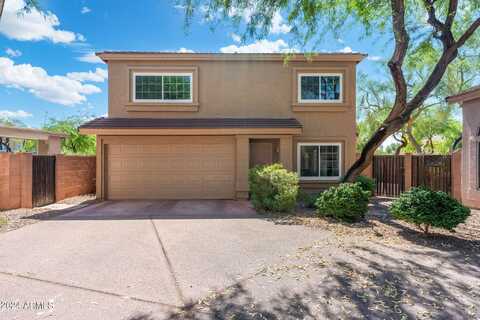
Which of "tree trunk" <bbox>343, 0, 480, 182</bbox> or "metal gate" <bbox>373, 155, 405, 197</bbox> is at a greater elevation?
"tree trunk" <bbox>343, 0, 480, 182</bbox>

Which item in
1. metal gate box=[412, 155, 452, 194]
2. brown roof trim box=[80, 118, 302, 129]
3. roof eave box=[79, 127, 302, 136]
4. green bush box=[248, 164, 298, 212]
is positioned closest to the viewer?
green bush box=[248, 164, 298, 212]


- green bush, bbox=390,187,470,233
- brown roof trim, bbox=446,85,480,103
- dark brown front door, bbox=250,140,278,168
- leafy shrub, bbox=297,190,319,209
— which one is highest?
brown roof trim, bbox=446,85,480,103

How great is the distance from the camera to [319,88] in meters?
12.7

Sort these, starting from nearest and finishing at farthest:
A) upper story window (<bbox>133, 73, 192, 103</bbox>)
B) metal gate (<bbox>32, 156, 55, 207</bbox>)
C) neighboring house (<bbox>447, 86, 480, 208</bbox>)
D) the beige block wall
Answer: metal gate (<bbox>32, 156, 55, 207</bbox>), neighboring house (<bbox>447, 86, 480, 208</bbox>), the beige block wall, upper story window (<bbox>133, 73, 192, 103</bbox>)

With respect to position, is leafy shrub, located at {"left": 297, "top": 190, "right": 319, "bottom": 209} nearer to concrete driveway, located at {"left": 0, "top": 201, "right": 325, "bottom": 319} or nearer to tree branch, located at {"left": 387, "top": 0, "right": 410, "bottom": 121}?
concrete driveway, located at {"left": 0, "top": 201, "right": 325, "bottom": 319}

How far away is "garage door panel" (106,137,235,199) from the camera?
12.3m

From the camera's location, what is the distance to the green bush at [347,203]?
25.4 ft

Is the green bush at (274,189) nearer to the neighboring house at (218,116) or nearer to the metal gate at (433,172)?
the neighboring house at (218,116)

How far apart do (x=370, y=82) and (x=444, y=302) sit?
24.5 m

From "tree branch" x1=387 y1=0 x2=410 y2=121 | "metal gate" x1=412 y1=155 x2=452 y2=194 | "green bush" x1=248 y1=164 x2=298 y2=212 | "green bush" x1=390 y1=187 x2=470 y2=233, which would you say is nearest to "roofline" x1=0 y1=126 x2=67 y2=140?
"green bush" x1=248 y1=164 x2=298 y2=212

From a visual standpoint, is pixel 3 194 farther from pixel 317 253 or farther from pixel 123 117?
pixel 317 253

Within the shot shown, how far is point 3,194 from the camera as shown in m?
9.15

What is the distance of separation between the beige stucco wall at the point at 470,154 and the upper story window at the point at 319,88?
4.67m

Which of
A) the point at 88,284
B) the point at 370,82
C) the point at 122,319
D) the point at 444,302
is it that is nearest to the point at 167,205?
the point at 88,284
